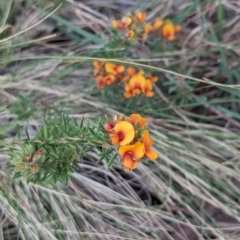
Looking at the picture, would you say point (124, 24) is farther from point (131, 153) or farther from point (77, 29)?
point (131, 153)

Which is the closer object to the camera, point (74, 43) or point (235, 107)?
point (235, 107)

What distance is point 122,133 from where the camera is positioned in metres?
0.82

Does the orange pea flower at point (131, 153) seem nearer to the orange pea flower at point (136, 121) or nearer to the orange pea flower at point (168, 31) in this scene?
the orange pea flower at point (136, 121)

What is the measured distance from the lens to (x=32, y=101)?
146cm

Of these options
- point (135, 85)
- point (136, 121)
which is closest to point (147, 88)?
point (135, 85)

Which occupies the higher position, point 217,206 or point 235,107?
point 235,107

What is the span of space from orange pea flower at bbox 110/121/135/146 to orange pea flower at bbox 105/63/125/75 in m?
0.47

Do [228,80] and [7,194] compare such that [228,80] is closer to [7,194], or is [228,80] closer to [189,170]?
[189,170]

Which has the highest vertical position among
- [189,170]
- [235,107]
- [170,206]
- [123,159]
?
[123,159]

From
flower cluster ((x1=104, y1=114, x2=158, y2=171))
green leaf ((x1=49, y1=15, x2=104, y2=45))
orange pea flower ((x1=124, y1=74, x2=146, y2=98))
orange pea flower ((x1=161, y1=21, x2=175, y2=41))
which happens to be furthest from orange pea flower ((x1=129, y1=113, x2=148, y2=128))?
green leaf ((x1=49, y1=15, x2=104, y2=45))

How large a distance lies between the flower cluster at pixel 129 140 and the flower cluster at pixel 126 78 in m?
0.44

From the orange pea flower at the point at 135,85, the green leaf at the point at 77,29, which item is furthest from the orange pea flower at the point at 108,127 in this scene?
the green leaf at the point at 77,29

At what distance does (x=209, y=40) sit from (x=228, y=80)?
0.55 feet

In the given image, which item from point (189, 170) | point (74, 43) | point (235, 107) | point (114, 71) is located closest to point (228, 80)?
point (235, 107)
